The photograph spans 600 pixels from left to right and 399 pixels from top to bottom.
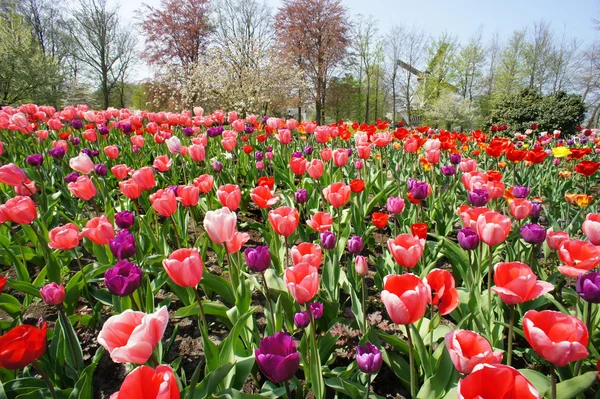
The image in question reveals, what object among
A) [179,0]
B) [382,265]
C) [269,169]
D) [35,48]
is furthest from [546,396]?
[179,0]

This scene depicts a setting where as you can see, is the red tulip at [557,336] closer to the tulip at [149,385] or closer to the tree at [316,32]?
the tulip at [149,385]

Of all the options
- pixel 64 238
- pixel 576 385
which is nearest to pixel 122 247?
pixel 64 238

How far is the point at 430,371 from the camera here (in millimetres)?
1322

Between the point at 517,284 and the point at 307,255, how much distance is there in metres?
0.67

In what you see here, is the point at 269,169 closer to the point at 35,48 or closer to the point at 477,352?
the point at 477,352

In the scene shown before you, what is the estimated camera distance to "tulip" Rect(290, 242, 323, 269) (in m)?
1.29

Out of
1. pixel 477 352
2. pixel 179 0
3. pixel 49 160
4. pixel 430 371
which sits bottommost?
pixel 430 371

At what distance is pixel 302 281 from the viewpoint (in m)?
1.16

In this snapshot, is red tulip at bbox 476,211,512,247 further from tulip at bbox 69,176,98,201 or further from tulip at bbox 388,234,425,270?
tulip at bbox 69,176,98,201

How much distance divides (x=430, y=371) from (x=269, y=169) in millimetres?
3889

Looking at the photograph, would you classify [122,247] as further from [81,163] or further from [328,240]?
[81,163]

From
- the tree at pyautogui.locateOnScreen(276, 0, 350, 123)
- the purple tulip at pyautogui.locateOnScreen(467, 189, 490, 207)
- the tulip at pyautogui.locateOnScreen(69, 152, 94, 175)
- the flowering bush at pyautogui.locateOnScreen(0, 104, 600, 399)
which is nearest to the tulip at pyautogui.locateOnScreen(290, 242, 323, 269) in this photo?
the flowering bush at pyautogui.locateOnScreen(0, 104, 600, 399)

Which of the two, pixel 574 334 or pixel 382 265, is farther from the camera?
pixel 382 265

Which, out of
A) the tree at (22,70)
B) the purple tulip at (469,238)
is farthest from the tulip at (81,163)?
the tree at (22,70)
